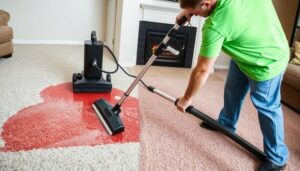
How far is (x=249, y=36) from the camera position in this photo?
119 centimetres

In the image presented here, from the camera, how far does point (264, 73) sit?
1.28 meters

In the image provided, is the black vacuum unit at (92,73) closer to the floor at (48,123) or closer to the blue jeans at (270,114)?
the floor at (48,123)

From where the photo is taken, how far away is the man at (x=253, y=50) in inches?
41.8

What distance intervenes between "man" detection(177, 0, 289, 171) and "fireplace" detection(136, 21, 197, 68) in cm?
173

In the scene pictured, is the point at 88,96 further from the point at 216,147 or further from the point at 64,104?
the point at 216,147

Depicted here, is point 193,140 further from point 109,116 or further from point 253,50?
point 253,50

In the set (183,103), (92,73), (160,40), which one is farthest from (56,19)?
(183,103)

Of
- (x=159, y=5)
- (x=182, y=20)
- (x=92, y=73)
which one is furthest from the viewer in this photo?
(x=159, y=5)

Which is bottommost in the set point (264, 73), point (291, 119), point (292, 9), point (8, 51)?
point (291, 119)

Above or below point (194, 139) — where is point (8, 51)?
above

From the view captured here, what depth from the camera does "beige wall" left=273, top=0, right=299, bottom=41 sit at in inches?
131

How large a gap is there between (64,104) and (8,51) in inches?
50.6

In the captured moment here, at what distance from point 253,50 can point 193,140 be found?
0.69 metres

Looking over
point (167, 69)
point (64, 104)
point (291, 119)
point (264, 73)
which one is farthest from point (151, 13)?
point (264, 73)
